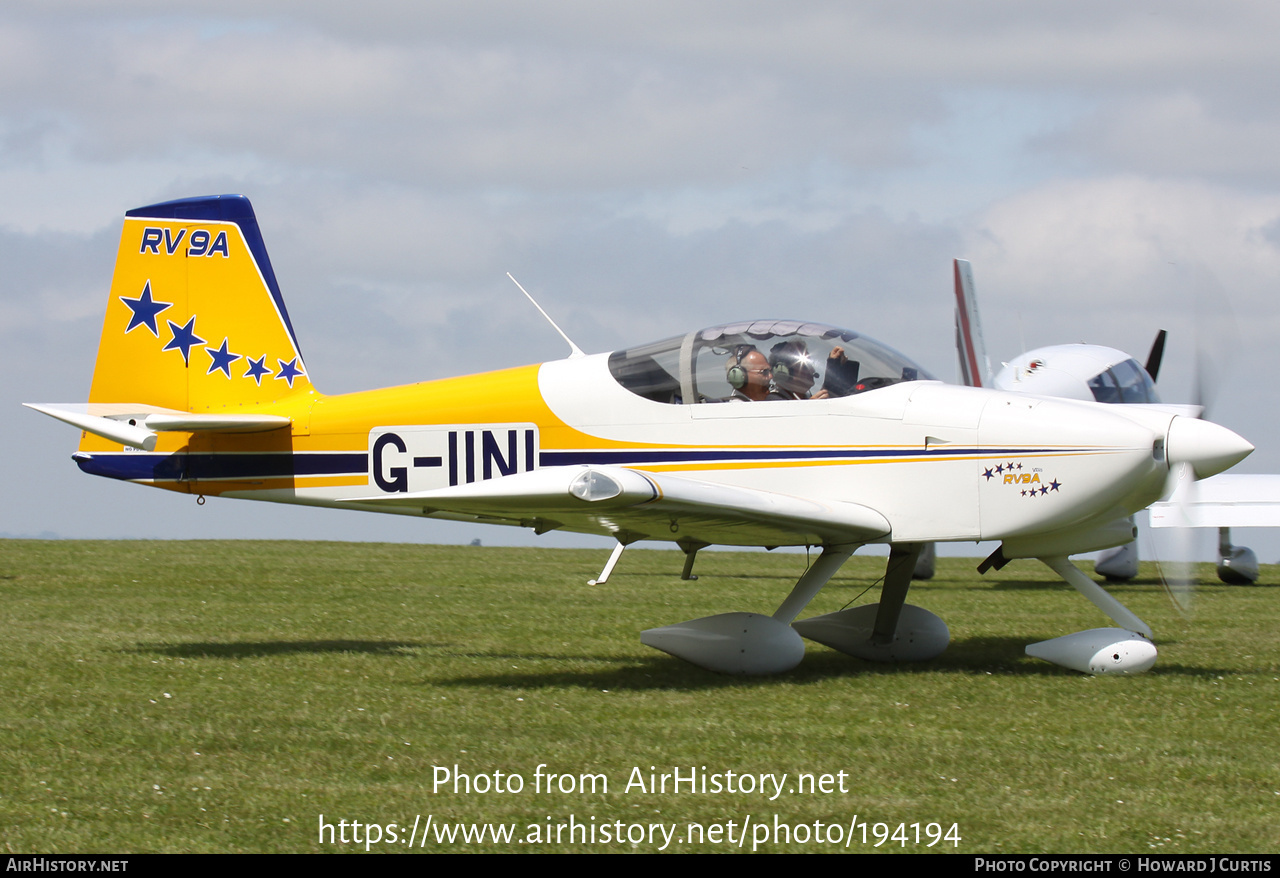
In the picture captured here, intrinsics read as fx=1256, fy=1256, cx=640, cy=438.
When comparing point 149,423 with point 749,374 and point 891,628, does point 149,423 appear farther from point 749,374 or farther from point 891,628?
point 891,628

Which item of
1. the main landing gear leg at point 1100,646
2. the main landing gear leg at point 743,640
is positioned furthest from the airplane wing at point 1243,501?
the main landing gear leg at point 743,640

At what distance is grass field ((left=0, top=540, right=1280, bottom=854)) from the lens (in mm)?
4750

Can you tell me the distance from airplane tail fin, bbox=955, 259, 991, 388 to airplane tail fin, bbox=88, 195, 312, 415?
11017 millimetres

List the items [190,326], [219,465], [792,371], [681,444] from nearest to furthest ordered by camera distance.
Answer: [792,371]
[681,444]
[219,465]
[190,326]

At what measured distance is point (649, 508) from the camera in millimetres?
7312

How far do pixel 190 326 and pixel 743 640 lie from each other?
522 cm

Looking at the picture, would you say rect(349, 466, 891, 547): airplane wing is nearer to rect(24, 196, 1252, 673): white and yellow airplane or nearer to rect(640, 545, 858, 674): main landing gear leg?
rect(24, 196, 1252, 673): white and yellow airplane

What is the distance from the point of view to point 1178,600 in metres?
8.24

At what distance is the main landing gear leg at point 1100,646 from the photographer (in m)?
7.99

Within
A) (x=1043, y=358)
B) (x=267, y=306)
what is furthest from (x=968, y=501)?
(x=1043, y=358)

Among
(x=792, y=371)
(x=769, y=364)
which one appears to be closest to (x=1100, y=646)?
(x=792, y=371)

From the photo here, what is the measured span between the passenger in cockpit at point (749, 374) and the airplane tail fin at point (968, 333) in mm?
10451
